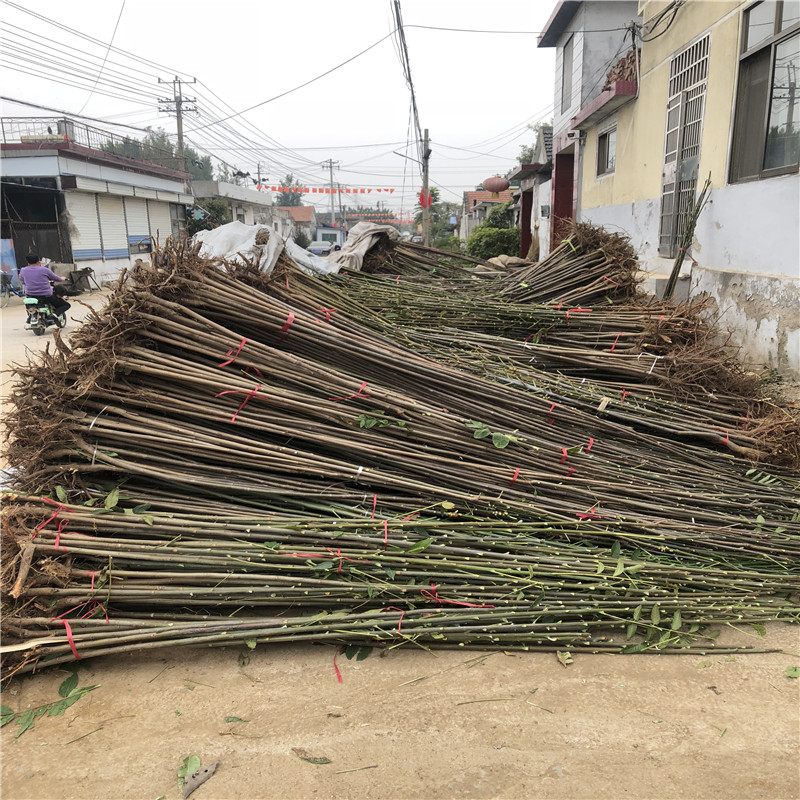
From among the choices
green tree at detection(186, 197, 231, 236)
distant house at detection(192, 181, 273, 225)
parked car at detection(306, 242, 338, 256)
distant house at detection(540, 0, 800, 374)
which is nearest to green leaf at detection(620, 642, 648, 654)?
distant house at detection(540, 0, 800, 374)

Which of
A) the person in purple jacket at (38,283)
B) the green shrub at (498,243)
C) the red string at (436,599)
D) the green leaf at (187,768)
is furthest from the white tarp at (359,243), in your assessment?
the green shrub at (498,243)

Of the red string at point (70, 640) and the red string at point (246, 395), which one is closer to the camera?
the red string at point (70, 640)

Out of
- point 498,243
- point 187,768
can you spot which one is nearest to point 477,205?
point 498,243

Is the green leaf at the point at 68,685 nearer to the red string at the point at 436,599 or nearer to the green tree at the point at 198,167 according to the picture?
the red string at the point at 436,599

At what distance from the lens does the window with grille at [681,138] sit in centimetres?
637

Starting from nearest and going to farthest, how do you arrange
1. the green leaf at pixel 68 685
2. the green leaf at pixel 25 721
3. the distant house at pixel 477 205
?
the green leaf at pixel 25 721
the green leaf at pixel 68 685
the distant house at pixel 477 205

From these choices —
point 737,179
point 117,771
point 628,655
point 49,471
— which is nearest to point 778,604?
point 628,655

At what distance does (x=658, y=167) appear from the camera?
25.0ft

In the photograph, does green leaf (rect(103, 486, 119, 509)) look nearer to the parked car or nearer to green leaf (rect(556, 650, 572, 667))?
green leaf (rect(556, 650, 572, 667))

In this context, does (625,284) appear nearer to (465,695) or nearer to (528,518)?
(528,518)

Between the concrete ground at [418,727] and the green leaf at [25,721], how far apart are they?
0.9 inches

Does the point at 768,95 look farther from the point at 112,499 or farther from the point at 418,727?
the point at 112,499

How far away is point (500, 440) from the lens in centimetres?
303

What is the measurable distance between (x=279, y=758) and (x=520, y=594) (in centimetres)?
112
